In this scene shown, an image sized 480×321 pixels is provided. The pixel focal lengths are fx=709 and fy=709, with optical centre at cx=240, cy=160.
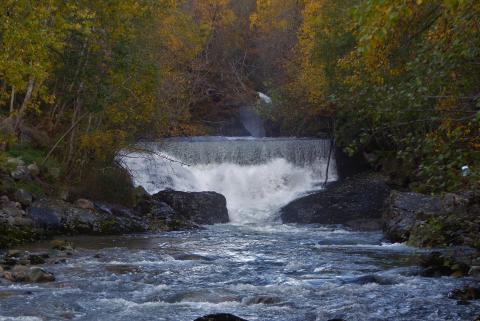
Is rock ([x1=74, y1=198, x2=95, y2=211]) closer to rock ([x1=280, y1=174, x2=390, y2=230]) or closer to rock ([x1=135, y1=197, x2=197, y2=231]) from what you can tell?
rock ([x1=135, y1=197, x2=197, y2=231])

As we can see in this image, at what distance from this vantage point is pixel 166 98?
86.1 feet

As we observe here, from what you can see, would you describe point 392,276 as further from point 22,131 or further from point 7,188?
point 22,131

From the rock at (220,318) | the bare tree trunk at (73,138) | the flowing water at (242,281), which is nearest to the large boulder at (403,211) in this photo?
the flowing water at (242,281)

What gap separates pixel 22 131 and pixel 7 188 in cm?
333

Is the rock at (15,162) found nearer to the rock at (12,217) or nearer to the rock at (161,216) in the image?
the rock at (12,217)

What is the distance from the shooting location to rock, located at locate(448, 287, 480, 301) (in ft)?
33.4

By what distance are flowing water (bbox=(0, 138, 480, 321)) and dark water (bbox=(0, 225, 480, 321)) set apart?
0.05 ft

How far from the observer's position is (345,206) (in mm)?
23219

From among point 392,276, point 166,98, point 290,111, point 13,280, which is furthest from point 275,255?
point 290,111

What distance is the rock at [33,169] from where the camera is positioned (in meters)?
19.1

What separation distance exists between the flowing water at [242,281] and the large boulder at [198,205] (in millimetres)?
767

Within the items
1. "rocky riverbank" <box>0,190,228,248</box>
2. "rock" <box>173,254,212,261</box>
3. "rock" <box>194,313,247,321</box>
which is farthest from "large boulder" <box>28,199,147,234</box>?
"rock" <box>194,313,247,321</box>

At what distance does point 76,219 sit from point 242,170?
1060 cm

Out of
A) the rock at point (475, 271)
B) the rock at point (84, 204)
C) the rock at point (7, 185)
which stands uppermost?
the rock at point (7, 185)
